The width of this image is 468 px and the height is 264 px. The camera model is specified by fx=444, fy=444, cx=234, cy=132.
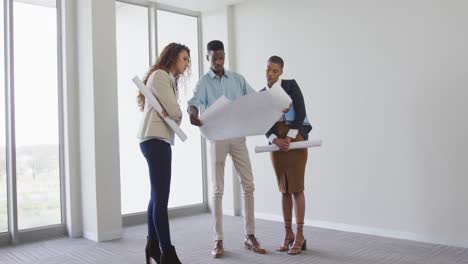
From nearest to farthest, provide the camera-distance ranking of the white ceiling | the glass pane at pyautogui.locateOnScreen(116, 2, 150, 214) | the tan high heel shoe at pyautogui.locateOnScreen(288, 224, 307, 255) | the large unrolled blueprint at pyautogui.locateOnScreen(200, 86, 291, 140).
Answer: the large unrolled blueprint at pyautogui.locateOnScreen(200, 86, 291, 140), the tan high heel shoe at pyautogui.locateOnScreen(288, 224, 307, 255), the glass pane at pyautogui.locateOnScreen(116, 2, 150, 214), the white ceiling

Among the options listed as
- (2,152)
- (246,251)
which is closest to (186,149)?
(2,152)

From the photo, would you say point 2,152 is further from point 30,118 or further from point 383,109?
point 383,109

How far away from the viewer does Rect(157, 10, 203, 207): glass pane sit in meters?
4.84

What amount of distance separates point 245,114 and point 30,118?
2.17 metres

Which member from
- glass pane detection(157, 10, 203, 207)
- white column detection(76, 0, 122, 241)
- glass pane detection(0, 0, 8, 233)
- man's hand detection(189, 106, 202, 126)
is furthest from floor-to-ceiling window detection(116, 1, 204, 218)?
man's hand detection(189, 106, 202, 126)

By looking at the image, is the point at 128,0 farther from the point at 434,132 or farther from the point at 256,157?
the point at 434,132

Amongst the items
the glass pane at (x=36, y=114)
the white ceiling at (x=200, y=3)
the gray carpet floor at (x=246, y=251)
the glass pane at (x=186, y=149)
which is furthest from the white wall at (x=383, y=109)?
the glass pane at (x=36, y=114)

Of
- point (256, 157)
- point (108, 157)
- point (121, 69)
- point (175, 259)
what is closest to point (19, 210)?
point (108, 157)

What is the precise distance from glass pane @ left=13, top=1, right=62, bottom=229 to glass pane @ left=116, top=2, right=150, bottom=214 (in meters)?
0.68

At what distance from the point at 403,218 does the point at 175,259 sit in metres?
1.88

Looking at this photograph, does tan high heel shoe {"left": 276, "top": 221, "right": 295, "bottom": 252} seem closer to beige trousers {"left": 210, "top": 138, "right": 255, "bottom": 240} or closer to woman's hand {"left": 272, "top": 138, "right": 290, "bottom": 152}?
beige trousers {"left": 210, "top": 138, "right": 255, "bottom": 240}

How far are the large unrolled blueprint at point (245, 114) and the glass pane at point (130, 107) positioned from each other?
76.0 inches

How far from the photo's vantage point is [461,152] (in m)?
3.08

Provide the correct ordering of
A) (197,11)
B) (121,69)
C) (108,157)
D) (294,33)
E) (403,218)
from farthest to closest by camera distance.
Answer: (197,11) → (121,69) → (294,33) → (108,157) → (403,218)
